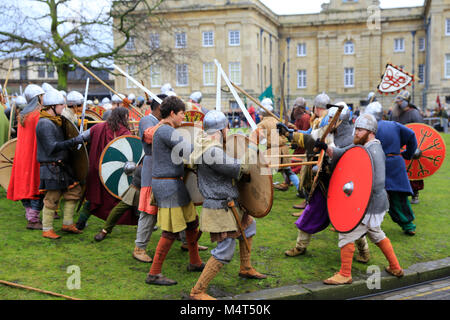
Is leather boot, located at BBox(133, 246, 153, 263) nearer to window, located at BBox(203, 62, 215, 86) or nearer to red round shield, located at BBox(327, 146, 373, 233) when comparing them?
red round shield, located at BBox(327, 146, 373, 233)

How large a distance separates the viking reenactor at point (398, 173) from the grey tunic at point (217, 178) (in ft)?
8.91

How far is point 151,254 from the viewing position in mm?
4984

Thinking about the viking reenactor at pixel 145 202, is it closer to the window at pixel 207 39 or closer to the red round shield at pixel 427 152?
the red round shield at pixel 427 152

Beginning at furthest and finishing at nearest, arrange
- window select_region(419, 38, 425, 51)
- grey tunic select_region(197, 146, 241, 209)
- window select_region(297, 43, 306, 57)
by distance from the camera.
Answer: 1. window select_region(297, 43, 306, 57)
2. window select_region(419, 38, 425, 51)
3. grey tunic select_region(197, 146, 241, 209)

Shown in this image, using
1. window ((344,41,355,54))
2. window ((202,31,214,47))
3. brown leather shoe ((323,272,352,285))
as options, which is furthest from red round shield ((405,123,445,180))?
window ((344,41,355,54))

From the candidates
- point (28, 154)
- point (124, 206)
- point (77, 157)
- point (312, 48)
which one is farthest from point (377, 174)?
point (312, 48)

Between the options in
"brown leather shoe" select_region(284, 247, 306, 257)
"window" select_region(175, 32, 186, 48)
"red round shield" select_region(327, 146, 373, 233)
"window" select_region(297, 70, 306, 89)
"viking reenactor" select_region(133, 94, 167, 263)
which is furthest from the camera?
"window" select_region(297, 70, 306, 89)

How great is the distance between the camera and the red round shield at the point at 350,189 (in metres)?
3.84

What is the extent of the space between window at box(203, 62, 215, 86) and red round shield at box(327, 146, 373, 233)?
3703 cm

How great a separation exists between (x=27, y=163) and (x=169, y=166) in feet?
8.14

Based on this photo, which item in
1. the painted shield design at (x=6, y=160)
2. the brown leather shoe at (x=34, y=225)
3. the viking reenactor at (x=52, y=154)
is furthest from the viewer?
the painted shield design at (x=6, y=160)

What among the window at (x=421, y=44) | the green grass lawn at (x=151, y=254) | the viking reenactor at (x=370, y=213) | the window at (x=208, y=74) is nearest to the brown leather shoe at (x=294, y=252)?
the green grass lawn at (x=151, y=254)

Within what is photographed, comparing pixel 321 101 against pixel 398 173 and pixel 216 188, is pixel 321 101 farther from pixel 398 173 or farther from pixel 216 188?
pixel 216 188

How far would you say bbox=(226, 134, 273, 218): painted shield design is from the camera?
143 inches
